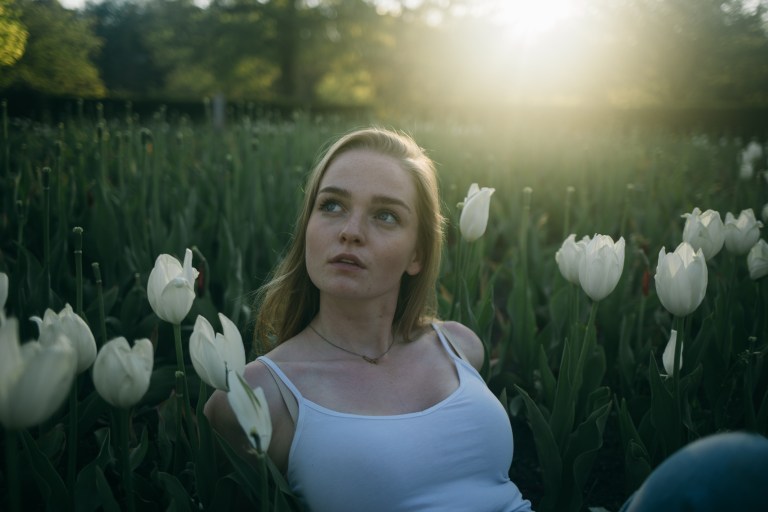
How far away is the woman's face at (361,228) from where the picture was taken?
1634 millimetres

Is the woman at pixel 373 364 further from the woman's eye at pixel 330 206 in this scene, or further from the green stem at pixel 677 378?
the green stem at pixel 677 378

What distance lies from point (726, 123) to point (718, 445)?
19034 millimetres

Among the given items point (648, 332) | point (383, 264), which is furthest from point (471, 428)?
point (648, 332)

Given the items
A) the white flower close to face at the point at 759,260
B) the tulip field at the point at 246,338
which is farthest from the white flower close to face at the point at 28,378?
the white flower close to face at the point at 759,260

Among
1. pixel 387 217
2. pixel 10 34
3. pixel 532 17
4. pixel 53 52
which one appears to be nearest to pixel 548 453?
pixel 387 217

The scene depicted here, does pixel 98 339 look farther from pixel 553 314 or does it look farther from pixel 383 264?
pixel 553 314

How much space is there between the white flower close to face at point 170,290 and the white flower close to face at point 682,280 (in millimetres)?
1089

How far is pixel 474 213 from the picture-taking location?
209 centimetres

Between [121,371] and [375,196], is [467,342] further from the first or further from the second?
[121,371]

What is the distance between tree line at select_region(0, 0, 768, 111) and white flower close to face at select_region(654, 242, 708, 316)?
1542cm

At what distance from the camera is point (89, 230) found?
2.75 m

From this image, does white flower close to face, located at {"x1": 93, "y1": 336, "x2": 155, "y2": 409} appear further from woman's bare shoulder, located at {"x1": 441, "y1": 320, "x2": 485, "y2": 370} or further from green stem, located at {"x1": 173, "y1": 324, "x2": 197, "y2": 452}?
woman's bare shoulder, located at {"x1": 441, "y1": 320, "x2": 485, "y2": 370}

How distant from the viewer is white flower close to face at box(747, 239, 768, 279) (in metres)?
1.98

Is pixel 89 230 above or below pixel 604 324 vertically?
above
